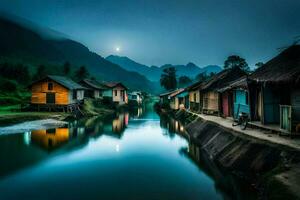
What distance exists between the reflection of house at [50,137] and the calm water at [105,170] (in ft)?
0.27

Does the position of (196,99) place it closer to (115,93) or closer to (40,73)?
(115,93)

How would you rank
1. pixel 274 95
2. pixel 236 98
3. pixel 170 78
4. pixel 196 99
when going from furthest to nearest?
1. pixel 170 78
2. pixel 196 99
3. pixel 236 98
4. pixel 274 95

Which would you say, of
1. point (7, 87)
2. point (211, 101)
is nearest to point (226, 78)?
point (211, 101)

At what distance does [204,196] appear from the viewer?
1152cm

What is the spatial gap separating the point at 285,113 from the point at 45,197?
1328 cm

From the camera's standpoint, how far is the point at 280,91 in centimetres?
1766

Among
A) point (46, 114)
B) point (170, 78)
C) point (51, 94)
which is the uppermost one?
point (170, 78)

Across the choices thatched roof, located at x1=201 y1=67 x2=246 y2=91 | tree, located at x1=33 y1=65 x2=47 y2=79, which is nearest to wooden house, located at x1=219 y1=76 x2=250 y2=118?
thatched roof, located at x1=201 y1=67 x2=246 y2=91

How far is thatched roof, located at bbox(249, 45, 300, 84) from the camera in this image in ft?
47.0

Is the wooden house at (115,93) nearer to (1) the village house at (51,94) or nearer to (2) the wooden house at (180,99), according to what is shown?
(2) the wooden house at (180,99)

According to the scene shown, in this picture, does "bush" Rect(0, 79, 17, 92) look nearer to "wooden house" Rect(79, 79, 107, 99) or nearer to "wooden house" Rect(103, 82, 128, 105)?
"wooden house" Rect(79, 79, 107, 99)

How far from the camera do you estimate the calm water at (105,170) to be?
11805 millimetres

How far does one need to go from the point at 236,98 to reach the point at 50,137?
18.9m

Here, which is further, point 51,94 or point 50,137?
point 51,94
